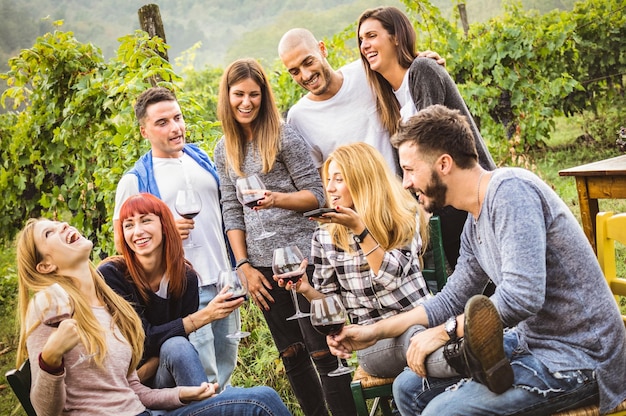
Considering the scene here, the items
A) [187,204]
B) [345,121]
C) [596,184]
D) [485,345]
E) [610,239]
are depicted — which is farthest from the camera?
[596,184]

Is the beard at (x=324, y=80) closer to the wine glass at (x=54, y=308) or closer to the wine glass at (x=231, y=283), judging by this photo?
the wine glass at (x=231, y=283)

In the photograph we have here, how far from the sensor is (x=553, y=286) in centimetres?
188

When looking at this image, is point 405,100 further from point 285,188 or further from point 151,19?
point 151,19

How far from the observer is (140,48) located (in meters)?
4.03

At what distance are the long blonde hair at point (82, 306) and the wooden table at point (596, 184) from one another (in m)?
2.33

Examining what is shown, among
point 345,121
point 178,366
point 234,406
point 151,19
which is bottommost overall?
point 234,406

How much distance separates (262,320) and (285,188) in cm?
177

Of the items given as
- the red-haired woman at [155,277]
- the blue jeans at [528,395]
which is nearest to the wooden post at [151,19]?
the red-haired woman at [155,277]

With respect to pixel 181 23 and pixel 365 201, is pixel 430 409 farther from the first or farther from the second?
pixel 181 23

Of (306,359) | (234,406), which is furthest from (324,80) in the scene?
(234,406)

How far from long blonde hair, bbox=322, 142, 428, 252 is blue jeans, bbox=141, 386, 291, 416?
0.72 metres

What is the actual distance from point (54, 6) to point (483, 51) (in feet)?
31.4

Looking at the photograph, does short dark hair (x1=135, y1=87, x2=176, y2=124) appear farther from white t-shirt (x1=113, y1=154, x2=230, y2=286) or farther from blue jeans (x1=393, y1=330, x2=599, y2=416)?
blue jeans (x1=393, y1=330, x2=599, y2=416)

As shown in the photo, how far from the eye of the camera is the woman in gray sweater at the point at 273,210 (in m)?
2.89
